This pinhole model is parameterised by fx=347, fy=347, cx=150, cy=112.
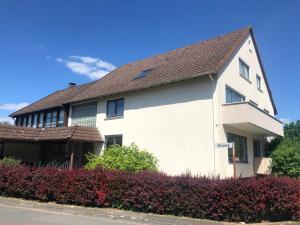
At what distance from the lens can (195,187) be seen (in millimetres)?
12453

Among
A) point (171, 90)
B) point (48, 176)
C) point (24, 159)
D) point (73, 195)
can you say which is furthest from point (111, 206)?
point (24, 159)

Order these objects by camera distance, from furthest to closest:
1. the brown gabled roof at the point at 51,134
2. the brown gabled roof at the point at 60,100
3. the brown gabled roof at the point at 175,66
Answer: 1. the brown gabled roof at the point at 60,100
2. the brown gabled roof at the point at 51,134
3. the brown gabled roof at the point at 175,66

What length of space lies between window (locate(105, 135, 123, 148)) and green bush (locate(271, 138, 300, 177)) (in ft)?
31.8

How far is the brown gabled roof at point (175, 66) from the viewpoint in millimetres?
19500

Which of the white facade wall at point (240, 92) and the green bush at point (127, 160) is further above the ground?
the white facade wall at point (240, 92)

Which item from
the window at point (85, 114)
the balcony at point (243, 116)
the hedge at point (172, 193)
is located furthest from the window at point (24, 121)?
the balcony at point (243, 116)

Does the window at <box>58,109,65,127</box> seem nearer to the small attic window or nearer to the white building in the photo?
the white building

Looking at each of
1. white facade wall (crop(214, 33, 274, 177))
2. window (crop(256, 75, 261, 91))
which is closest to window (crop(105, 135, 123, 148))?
white facade wall (crop(214, 33, 274, 177))

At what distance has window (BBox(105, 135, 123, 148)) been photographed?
22.7m

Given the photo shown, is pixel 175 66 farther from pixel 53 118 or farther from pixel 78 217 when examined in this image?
pixel 78 217

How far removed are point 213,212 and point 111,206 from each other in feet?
14.6

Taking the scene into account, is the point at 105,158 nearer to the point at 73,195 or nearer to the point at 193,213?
the point at 73,195

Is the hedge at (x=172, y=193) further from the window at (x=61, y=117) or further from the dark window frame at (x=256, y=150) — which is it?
the window at (x=61, y=117)

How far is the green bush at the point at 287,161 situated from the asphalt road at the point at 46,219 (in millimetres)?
11972
